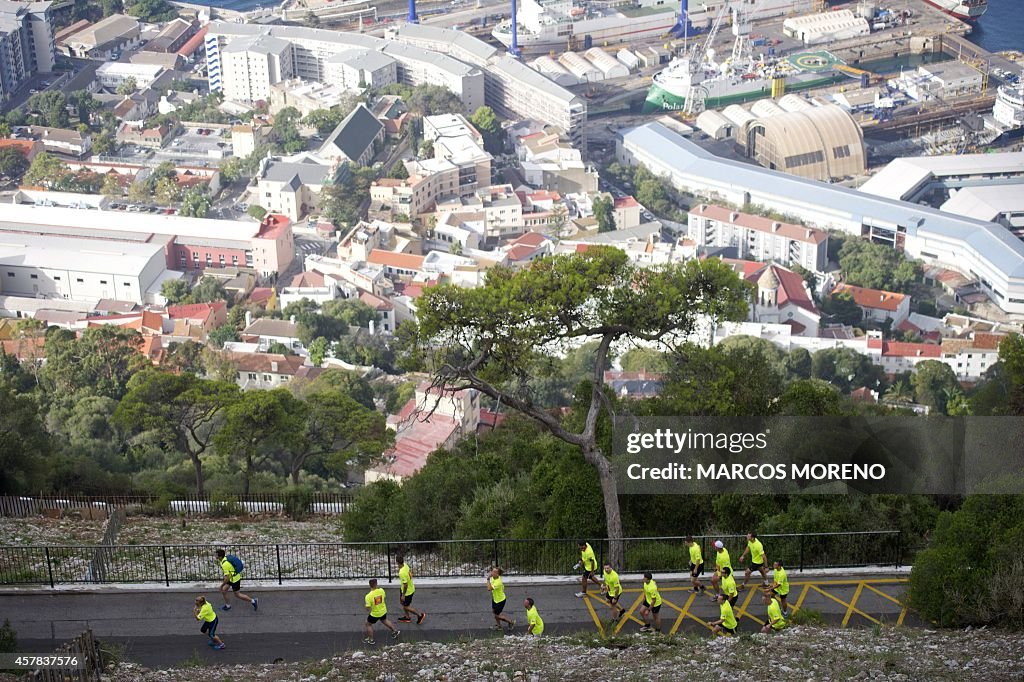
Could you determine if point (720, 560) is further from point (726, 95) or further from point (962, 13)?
point (962, 13)

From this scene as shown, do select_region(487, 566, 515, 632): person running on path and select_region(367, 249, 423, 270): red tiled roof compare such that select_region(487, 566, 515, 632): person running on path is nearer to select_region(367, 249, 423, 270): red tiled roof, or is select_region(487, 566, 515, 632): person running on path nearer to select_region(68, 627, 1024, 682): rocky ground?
select_region(68, 627, 1024, 682): rocky ground

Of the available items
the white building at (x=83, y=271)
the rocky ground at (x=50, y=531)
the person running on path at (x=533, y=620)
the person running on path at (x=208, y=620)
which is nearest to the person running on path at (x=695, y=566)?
the person running on path at (x=533, y=620)

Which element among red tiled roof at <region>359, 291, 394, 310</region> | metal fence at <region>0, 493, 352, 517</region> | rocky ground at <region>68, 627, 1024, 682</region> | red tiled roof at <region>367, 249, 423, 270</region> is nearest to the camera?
rocky ground at <region>68, 627, 1024, 682</region>

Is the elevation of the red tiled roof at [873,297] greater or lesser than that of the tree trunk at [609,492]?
greater

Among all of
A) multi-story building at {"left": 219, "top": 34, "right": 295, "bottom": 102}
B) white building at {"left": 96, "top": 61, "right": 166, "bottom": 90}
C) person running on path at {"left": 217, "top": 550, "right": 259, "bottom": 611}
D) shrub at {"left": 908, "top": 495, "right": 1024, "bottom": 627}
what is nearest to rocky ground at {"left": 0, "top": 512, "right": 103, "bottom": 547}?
person running on path at {"left": 217, "top": 550, "right": 259, "bottom": 611}

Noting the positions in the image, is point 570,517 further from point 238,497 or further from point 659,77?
point 659,77

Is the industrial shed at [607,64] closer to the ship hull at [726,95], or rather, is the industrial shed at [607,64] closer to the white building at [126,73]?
the ship hull at [726,95]

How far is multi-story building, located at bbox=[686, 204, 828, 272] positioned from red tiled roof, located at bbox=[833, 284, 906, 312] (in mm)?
1829

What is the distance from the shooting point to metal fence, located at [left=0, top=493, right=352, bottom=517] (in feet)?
41.0

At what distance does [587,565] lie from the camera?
30.5ft

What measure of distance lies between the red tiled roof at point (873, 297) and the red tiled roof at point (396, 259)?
9199mm

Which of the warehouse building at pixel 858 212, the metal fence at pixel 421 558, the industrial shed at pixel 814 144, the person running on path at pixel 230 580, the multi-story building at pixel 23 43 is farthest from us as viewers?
the multi-story building at pixel 23 43
